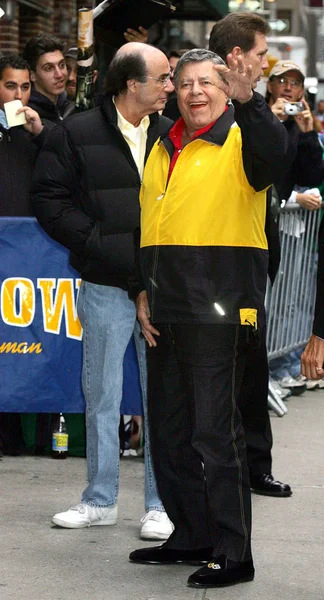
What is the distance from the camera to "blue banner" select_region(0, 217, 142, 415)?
720 cm

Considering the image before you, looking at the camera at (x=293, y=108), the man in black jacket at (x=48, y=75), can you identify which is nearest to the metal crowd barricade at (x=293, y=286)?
the camera at (x=293, y=108)

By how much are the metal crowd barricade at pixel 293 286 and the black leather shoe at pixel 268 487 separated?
2.33 metres

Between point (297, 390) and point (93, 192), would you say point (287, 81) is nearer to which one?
point (297, 390)

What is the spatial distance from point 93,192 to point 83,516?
1.44m

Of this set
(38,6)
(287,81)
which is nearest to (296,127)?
(287,81)

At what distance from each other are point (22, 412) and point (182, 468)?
83.7 inches

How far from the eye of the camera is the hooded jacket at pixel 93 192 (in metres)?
5.78

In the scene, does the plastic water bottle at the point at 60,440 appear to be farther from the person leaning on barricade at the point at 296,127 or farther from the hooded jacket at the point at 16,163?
the person leaning on barricade at the point at 296,127

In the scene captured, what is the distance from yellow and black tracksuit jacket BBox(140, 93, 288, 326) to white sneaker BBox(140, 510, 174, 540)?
1.09 metres

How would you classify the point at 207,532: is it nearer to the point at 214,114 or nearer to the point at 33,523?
the point at 33,523

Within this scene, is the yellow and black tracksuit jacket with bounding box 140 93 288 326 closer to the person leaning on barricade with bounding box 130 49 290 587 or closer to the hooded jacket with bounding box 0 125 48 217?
the person leaning on barricade with bounding box 130 49 290 587

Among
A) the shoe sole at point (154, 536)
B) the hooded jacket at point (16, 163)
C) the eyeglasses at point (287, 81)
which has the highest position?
the eyeglasses at point (287, 81)

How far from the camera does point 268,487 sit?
262 inches

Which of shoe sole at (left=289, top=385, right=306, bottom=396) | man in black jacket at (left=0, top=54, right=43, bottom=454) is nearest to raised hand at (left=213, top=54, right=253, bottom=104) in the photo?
man in black jacket at (left=0, top=54, right=43, bottom=454)
